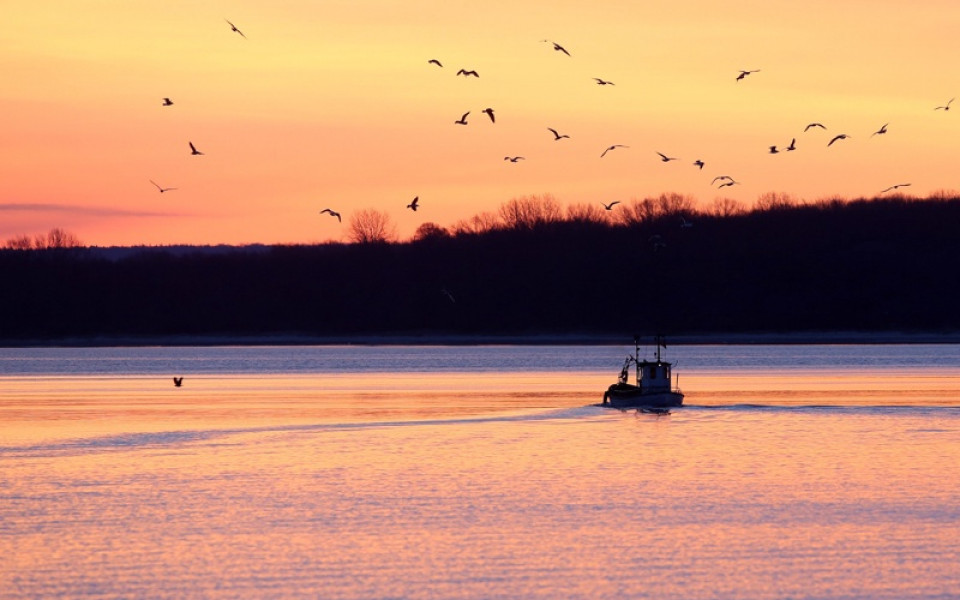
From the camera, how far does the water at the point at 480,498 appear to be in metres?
23.6

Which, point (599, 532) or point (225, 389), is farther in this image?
point (225, 389)

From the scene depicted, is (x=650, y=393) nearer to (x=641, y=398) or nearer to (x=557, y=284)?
(x=641, y=398)

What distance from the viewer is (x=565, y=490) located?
3369 cm

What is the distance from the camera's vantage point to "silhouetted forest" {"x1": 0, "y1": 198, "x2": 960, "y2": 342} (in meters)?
168

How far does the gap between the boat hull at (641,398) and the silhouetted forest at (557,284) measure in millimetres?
100198

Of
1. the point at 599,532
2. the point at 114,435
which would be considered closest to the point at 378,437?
the point at 114,435

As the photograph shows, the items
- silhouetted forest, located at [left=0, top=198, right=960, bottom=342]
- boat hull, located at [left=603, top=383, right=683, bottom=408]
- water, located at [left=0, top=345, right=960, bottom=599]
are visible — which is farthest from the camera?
silhouetted forest, located at [left=0, top=198, right=960, bottom=342]

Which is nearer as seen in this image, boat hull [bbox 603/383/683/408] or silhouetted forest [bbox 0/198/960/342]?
boat hull [bbox 603/383/683/408]

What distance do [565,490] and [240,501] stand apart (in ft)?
24.4

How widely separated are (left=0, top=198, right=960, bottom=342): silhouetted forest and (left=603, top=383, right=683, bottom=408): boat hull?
329 feet

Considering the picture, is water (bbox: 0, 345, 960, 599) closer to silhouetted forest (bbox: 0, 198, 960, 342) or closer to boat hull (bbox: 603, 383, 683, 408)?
boat hull (bbox: 603, 383, 683, 408)

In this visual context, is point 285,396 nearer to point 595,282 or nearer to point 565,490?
point 565,490

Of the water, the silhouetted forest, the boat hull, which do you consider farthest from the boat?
the silhouetted forest

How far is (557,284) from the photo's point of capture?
17412 centimetres
